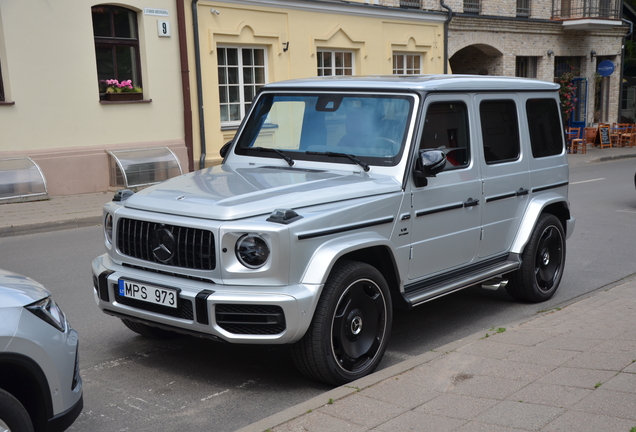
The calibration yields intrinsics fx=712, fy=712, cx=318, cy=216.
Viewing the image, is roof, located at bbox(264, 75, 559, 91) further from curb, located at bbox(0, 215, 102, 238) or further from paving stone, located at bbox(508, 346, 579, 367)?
curb, located at bbox(0, 215, 102, 238)

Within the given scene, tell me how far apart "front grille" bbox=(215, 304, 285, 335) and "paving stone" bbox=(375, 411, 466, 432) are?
32.8 inches

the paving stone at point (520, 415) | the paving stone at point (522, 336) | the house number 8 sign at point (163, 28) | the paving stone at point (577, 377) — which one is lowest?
the paving stone at point (522, 336)

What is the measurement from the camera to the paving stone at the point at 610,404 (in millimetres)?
3652

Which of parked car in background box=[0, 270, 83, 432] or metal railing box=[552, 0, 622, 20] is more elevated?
metal railing box=[552, 0, 622, 20]

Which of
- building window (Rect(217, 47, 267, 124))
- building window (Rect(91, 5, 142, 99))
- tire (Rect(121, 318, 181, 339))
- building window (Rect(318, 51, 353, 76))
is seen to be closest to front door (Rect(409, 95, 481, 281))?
tire (Rect(121, 318, 181, 339))

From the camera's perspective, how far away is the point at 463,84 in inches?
222

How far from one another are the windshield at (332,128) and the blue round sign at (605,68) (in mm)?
27634

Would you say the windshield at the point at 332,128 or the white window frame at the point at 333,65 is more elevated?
the white window frame at the point at 333,65

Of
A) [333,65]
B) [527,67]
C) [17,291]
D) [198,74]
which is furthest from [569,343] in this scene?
[527,67]

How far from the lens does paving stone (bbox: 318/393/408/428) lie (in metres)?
3.69

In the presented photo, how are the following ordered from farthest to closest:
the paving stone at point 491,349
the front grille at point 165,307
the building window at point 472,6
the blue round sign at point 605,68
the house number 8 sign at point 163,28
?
the blue round sign at point 605,68, the building window at point 472,6, the house number 8 sign at point 163,28, the paving stone at point 491,349, the front grille at point 165,307

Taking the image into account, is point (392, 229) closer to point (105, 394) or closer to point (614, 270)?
point (105, 394)

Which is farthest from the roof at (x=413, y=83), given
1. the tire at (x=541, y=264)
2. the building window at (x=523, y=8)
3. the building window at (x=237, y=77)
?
the building window at (x=523, y=8)

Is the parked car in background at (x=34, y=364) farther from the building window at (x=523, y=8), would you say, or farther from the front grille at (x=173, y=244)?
the building window at (x=523, y=8)
